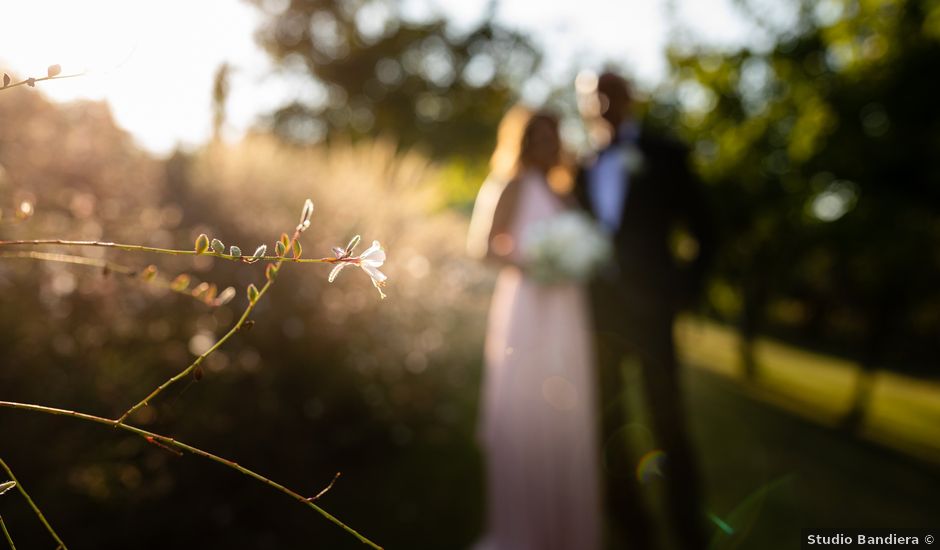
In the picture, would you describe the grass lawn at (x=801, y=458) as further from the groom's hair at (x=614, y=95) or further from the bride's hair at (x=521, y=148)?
the groom's hair at (x=614, y=95)

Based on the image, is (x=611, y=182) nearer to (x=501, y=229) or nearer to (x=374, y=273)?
(x=501, y=229)

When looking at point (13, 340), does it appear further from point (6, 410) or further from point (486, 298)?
point (486, 298)

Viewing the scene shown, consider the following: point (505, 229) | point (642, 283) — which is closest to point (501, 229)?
point (505, 229)

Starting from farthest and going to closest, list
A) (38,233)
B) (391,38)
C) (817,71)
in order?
1. (391,38)
2. (817,71)
3. (38,233)

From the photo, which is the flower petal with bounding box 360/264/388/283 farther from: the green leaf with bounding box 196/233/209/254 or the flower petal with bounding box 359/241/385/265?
the green leaf with bounding box 196/233/209/254

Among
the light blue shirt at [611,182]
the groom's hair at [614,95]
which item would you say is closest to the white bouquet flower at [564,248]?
the light blue shirt at [611,182]

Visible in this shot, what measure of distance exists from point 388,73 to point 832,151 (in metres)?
11.2

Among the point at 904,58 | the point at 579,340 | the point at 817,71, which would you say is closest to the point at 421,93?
the point at 817,71

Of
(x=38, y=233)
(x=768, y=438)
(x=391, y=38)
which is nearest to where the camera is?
(x=38, y=233)

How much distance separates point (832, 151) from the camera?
28.3 feet

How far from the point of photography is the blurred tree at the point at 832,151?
313 inches

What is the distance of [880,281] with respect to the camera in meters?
9.02

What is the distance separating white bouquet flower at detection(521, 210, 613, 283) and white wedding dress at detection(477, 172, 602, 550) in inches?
6.0

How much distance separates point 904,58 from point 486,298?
19.9ft
